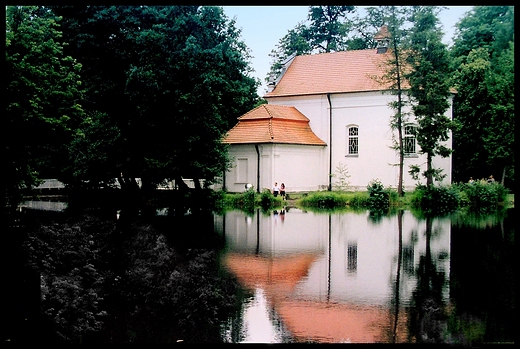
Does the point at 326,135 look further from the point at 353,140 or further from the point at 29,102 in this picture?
the point at 29,102

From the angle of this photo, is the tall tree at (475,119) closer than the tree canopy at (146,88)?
Yes

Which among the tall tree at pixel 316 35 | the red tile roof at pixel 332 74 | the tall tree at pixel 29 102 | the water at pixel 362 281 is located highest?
the tall tree at pixel 316 35

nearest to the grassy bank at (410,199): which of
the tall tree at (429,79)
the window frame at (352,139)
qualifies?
the tall tree at (429,79)

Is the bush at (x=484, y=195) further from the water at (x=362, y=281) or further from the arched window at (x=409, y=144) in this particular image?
the water at (x=362, y=281)

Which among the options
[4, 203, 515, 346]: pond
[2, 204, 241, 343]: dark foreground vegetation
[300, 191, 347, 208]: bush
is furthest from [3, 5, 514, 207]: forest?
[2, 204, 241, 343]: dark foreground vegetation

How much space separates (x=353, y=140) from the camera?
118ft

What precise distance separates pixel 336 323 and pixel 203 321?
5.63 ft

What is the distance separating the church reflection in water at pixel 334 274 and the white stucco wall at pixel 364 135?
13.2 m

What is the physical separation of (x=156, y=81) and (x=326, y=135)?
12.6m

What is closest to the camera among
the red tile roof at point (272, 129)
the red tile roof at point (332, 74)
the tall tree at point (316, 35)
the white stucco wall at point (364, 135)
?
the red tile roof at point (272, 129)

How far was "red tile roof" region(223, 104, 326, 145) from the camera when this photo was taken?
33.4 metres

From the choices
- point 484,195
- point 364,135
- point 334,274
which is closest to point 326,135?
point 364,135

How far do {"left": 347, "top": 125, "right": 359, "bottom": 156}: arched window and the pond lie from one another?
19.6 metres

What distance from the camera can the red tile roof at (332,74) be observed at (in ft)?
117
